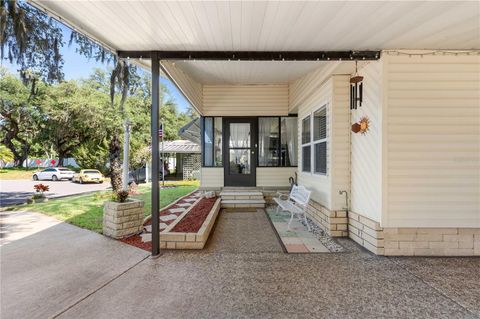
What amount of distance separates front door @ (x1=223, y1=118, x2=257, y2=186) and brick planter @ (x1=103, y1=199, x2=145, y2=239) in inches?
135

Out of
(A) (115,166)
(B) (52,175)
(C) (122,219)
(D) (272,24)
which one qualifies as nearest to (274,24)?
(D) (272,24)

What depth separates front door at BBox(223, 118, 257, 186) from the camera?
289 inches

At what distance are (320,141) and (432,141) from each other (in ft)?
6.25

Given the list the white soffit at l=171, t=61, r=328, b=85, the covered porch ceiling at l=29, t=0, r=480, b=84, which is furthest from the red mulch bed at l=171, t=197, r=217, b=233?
the white soffit at l=171, t=61, r=328, b=85

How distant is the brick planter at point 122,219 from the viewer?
4.00 m

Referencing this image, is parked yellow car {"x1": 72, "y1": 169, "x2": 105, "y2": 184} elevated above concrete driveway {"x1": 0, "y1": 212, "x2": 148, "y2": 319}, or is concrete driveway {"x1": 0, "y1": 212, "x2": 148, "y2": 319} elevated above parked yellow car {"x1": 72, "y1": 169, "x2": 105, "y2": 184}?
parked yellow car {"x1": 72, "y1": 169, "x2": 105, "y2": 184}

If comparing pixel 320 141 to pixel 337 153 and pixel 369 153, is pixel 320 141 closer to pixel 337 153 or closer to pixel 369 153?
pixel 337 153

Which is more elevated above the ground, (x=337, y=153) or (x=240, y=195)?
(x=337, y=153)

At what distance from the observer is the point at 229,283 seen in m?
2.64

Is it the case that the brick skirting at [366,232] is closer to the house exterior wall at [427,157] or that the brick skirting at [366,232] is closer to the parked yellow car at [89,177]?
the house exterior wall at [427,157]

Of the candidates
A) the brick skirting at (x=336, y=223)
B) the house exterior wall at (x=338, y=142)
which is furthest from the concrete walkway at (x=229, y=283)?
the house exterior wall at (x=338, y=142)

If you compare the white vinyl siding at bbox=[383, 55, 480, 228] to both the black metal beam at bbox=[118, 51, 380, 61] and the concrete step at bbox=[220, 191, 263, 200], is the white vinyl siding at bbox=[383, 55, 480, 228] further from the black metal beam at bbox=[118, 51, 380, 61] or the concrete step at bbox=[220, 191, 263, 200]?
the concrete step at bbox=[220, 191, 263, 200]

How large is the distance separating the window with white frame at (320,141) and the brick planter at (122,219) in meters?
3.69

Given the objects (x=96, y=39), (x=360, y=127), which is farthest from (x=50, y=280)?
(x=360, y=127)
